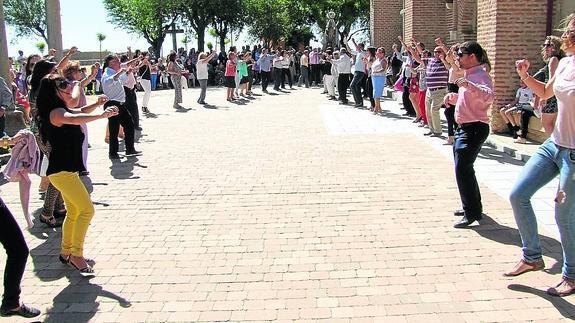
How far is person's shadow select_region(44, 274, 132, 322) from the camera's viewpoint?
422cm

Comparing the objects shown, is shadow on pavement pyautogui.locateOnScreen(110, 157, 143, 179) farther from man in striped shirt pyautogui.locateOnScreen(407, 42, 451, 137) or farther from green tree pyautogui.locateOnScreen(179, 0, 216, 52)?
green tree pyautogui.locateOnScreen(179, 0, 216, 52)

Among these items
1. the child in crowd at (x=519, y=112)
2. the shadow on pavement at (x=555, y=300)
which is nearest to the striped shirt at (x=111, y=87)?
the child in crowd at (x=519, y=112)

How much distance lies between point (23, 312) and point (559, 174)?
407cm

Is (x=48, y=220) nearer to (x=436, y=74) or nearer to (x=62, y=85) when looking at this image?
(x=62, y=85)

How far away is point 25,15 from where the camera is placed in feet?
179

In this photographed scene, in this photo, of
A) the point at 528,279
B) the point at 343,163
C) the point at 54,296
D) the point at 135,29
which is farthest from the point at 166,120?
the point at 135,29

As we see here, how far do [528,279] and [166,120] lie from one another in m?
11.9

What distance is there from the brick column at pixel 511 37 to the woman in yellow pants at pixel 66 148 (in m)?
7.86

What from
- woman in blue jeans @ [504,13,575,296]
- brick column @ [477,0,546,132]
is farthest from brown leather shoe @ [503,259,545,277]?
brick column @ [477,0,546,132]

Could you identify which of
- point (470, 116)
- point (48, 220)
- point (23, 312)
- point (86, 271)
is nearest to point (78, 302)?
point (23, 312)

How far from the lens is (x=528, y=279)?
15.2 feet

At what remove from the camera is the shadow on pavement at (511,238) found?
4.98 m

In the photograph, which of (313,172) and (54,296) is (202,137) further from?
(54,296)

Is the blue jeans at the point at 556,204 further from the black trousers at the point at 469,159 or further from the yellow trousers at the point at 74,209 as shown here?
the yellow trousers at the point at 74,209
